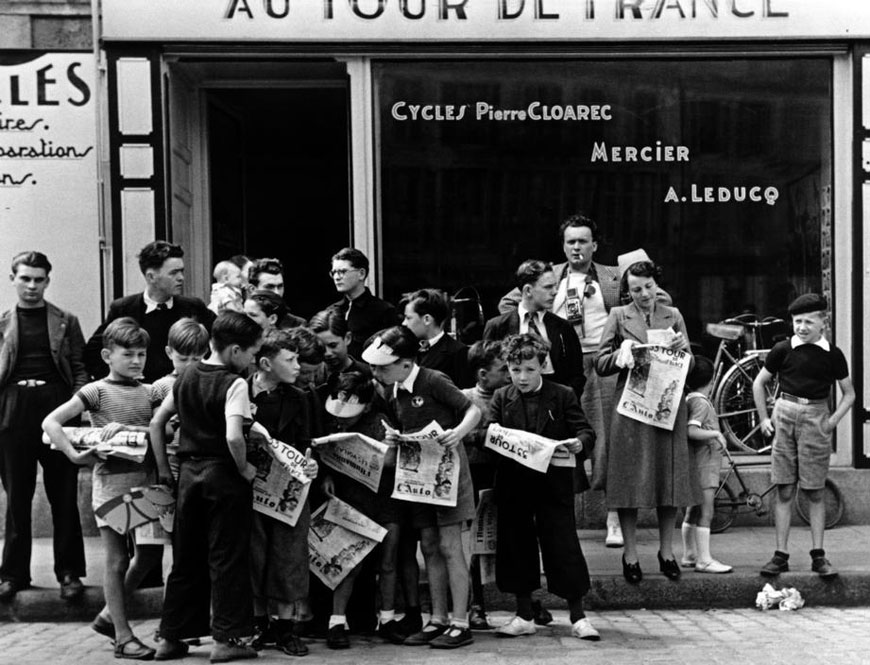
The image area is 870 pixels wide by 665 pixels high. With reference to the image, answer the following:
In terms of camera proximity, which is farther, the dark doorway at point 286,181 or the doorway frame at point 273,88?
the dark doorway at point 286,181

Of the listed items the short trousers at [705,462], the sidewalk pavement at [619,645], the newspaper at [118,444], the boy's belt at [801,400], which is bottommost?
the sidewalk pavement at [619,645]

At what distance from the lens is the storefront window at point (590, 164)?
1026 centimetres

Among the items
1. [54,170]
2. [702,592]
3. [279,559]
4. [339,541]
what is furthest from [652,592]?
[54,170]

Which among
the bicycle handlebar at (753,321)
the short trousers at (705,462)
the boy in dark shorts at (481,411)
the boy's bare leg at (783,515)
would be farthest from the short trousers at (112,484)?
the bicycle handlebar at (753,321)

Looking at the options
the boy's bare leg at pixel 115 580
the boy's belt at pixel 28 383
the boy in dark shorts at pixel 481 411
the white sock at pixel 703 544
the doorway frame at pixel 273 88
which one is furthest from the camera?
the doorway frame at pixel 273 88

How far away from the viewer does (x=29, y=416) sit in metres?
8.11

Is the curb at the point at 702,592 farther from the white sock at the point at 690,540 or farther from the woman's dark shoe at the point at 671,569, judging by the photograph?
the white sock at the point at 690,540

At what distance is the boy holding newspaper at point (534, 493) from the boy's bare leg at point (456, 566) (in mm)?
246

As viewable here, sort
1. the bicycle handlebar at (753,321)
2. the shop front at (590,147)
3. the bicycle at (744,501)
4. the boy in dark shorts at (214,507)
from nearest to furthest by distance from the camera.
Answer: the boy in dark shorts at (214,507), the bicycle at (744,501), the shop front at (590,147), the bicycle handlebar at (753,321)

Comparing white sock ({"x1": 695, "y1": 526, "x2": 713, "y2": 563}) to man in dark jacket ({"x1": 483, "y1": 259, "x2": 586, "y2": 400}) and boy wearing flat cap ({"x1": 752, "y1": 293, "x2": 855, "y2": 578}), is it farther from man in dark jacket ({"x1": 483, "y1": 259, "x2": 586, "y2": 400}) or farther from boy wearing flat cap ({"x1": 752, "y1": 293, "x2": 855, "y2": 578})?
man in dark jacket ({"x1": 483, "y1": 259, "x2": 586, "y2": 400})

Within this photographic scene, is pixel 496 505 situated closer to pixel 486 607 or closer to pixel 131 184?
pixel 486 607

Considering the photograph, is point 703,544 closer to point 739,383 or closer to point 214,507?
point 739,383

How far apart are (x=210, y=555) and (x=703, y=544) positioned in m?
3.17

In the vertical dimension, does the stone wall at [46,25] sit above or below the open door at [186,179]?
above
